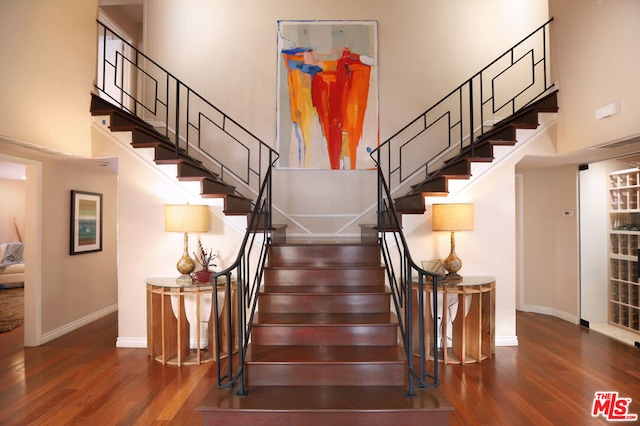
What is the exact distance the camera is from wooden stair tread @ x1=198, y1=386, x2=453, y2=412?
8.04 ft

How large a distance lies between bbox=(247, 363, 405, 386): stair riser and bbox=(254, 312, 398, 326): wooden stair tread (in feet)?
1.31

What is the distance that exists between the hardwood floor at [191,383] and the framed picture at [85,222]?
136cm

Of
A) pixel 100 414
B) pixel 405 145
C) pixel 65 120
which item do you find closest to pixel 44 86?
pixel 65 120

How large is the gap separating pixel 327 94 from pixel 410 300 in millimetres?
3862

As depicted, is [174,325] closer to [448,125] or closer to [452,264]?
[452,264]

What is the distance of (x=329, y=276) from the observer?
3.70 m

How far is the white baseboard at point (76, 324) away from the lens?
4.68m

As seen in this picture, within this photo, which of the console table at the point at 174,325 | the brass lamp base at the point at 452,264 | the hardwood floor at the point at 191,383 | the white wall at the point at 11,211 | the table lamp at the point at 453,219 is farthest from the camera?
the white wall at the point at 11,211

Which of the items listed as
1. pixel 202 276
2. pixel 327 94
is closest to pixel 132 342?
pixel 202 276

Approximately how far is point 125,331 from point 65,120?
249 cm

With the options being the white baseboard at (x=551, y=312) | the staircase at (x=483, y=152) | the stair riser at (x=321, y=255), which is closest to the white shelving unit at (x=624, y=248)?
the white baseboard at (x=551, y=312)

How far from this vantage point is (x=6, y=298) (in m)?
6.91

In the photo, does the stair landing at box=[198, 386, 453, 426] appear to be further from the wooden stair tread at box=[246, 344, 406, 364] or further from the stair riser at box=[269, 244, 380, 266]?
the stair riser at box=[269, 244, 380, 266]

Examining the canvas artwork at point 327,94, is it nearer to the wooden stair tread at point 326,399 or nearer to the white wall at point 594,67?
the white wall at point 594,67
